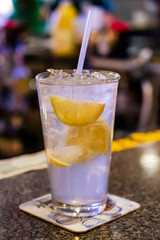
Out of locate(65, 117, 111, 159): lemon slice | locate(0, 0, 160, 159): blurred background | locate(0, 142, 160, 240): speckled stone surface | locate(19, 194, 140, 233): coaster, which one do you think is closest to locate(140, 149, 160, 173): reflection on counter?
locate(0, 142, 160, 240): speckled stone surface

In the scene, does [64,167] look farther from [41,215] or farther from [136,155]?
[136,155]

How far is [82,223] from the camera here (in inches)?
28.1

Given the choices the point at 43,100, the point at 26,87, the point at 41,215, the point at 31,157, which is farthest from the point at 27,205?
the point at 26,87

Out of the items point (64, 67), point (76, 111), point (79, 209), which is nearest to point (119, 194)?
point (79, 209)

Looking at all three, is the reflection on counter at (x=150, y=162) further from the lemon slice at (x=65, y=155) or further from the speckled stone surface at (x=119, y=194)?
the lemon slice at (x=65, y=155)

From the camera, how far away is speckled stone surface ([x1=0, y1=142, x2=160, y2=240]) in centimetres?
69

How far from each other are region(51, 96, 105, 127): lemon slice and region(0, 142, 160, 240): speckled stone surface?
18cm

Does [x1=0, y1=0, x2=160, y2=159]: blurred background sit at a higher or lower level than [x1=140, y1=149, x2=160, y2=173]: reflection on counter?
lower

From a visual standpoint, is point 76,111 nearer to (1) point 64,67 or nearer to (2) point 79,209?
(2) point 79,209

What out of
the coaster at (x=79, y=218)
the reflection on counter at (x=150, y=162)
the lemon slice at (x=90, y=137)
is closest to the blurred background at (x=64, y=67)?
the reflection on counter at (x=150, y=162)

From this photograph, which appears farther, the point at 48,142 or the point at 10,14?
the point at 10,14

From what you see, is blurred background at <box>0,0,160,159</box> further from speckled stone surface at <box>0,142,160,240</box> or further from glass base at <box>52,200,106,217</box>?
glass base at <box>52,200,106,217</box>

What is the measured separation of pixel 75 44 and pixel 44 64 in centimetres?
34

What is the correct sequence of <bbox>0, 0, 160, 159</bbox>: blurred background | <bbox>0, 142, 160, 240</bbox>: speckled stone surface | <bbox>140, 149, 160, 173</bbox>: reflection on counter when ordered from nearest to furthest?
<bbox>0, 142, 160, 240</bbox>: speckled stone surface < <bbox>140, 149, 160, 173</bbox>: reflection on counter < <bbox>0, 0, 160, 159</bbox>: blurred background
